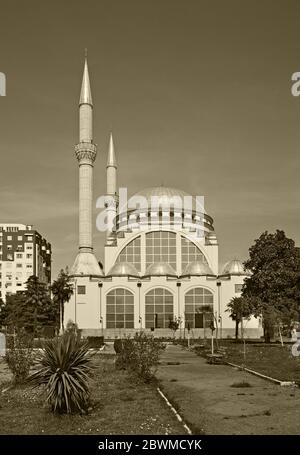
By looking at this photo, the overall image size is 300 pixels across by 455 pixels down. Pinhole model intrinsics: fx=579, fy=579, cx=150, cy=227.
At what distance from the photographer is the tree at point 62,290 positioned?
81688 millimetres

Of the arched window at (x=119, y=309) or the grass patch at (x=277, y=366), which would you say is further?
the arched window at (x=119, y=309)

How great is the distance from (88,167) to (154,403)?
67.0m

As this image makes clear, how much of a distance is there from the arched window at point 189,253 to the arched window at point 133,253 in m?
6.92

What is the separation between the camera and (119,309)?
8494 centimetres

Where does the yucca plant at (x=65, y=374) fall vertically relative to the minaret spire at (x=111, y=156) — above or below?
below

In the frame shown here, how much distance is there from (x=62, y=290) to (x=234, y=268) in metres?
25.8

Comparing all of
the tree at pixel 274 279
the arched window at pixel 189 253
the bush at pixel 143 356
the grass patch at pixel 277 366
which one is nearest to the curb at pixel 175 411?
the bush at pixel 143 356

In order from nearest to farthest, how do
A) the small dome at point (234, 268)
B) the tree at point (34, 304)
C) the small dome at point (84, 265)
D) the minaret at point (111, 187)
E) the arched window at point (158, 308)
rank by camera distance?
the tree at point (34, 304), the arched window at point (158, 308), the small dome at point (84, 265), the small dome at point (234, 268), the minaret at point (111, 187)

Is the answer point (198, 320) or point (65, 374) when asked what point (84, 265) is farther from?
point (65, 374)

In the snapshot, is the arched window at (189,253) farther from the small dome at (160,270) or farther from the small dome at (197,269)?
the small dome at (160,270)

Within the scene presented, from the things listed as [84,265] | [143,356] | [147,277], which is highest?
[84,265]

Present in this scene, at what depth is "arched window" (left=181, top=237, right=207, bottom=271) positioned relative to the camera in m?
91.1

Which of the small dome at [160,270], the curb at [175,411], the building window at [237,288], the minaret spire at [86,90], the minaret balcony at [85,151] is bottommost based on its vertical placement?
the curb at [175,411]

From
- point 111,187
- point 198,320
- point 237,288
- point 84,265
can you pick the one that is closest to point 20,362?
point 84,265
